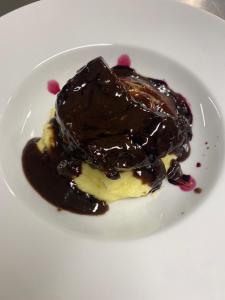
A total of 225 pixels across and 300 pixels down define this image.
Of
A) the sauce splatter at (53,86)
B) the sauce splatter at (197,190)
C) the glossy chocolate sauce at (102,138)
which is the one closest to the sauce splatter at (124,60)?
the glossy chocolate sauce at (102,138)

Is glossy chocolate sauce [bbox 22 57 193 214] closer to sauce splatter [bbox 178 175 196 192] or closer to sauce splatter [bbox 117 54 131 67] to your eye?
sauce splatter [bbox 178 175 196 192]

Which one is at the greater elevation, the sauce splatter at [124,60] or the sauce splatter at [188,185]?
the sauce splatter at [124,60]

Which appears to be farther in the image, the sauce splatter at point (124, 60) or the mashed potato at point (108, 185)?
the sauce splatter at point (124, 60)

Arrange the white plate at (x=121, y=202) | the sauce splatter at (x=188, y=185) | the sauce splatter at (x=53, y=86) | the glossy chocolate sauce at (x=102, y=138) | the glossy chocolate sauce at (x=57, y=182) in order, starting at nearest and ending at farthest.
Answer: the white plate at (x=121, y=202)
the glossy chocolate sauce at (x=102, y=138)
the glossy chocolate sauce at (x=57, y=182)
the sauce splatter at (x=188, y=185)
the sauce splatter at (x=53, y=86)

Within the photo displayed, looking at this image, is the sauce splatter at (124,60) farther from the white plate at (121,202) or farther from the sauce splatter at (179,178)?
the sauce splatter at (179,178)

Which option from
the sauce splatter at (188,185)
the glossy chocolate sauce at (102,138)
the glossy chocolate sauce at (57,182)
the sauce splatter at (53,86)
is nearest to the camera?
the glossy chocolate sauce at (102,138)

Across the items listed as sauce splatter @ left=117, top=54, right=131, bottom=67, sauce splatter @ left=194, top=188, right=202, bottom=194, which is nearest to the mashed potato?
sauce splatter @ left=194, top=188, right=202, bottom=194

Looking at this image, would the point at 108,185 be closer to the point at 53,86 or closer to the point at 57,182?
the point at 57,182

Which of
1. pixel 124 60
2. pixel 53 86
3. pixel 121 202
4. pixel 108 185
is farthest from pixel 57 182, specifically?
pixel 124 60

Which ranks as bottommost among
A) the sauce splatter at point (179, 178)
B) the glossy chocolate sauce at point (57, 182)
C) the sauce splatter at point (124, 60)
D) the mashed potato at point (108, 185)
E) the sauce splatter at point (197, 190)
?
the glossy chocolate sauce at point (57, 182)
